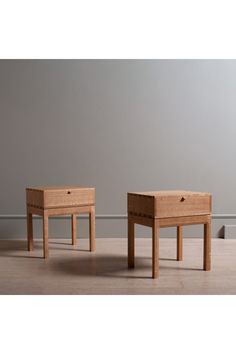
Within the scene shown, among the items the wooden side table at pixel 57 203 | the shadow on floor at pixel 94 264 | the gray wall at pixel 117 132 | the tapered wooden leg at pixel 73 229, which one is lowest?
the shadow on floor at pixel 94 264

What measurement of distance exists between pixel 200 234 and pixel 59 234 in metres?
1.21

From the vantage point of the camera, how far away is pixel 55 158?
13.2 ft

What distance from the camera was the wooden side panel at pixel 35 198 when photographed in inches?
130

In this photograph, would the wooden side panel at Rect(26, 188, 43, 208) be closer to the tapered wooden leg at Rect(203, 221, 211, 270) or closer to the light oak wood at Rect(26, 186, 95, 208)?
the light oak wood at Rect(26, 186, 95, 208)

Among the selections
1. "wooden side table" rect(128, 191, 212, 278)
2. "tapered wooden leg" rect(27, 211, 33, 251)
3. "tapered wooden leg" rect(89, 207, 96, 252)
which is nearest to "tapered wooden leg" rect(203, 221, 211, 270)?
"wooden side table" rect(128, 191, 212, 278)

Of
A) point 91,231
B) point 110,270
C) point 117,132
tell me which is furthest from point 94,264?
point 117,132

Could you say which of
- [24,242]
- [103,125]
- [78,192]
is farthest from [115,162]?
[24,242]

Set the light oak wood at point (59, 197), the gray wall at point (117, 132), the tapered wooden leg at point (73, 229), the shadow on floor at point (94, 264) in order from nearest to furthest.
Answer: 1. the shadow on floor at point (94, 264)
2. the light oak wood at point (59, 197)
3. the tapered wooden leg at point (73, 229)
4. the gray wall at point (117, 132)

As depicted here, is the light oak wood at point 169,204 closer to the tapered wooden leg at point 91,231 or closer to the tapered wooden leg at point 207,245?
the tapered wooden leg at point 207,245

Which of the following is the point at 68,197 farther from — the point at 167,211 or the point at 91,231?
the point at 167,211

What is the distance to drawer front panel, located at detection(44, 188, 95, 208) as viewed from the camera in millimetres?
3279

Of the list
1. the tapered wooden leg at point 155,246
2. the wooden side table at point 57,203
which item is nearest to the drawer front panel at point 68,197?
the wooden side table at point 57,203

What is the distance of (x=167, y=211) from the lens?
2.72 metres

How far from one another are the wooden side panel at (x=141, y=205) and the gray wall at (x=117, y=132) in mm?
1110
